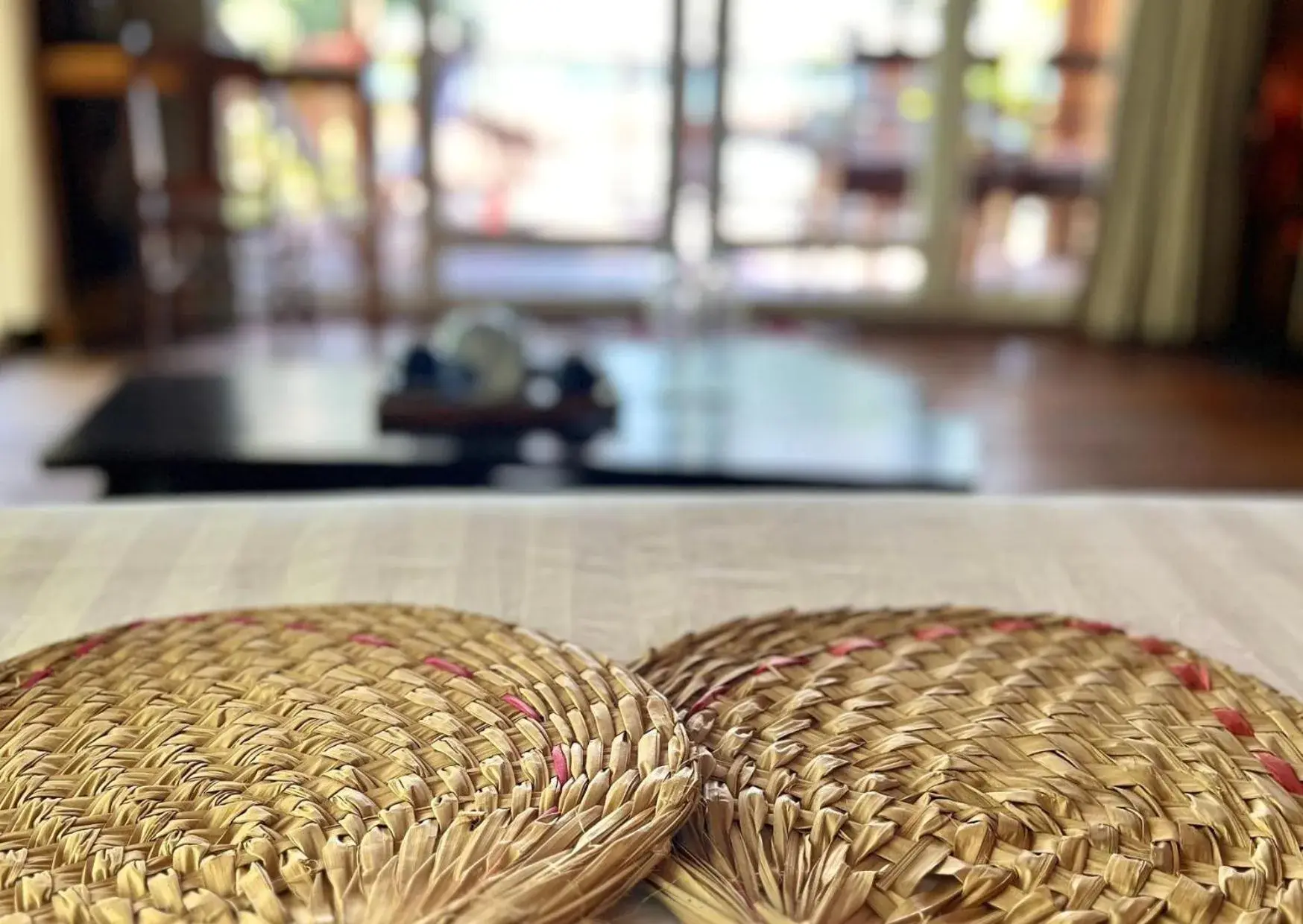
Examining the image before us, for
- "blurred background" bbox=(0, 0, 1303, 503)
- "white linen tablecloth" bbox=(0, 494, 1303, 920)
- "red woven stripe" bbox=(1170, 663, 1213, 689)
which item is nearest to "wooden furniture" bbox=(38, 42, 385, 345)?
"blurred background" bbox=(0, 0, 1303, 503)

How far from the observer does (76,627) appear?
84 centimetres

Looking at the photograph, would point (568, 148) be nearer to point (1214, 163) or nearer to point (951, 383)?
point (951, 383)

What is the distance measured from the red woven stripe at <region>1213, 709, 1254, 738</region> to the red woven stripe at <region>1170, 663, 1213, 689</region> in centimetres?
3

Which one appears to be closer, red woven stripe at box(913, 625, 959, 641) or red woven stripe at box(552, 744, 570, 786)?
red woven stripe at box(552, 744, 570, 786)

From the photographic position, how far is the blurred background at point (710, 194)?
358 centimetres

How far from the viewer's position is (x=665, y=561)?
37.9 inches

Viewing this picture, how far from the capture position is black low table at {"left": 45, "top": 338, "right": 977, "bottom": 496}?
1917 mm

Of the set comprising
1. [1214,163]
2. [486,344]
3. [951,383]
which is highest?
[1214,163]

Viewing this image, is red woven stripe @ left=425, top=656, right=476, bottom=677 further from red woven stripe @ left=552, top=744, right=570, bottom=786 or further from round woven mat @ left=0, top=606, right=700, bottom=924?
red woven stripe @ left=552, top=744, right=570, bottom=786

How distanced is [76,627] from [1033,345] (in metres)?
3.81

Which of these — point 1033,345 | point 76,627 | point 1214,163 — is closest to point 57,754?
point 76,627

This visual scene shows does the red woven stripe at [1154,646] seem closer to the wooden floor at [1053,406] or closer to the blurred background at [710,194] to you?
the wooden floor at [1053,406]

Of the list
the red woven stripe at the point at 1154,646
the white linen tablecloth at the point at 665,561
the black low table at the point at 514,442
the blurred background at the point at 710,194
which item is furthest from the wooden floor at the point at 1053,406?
the red woven stripe at the point at 1154,646

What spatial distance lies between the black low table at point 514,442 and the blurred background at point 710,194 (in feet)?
3.02
